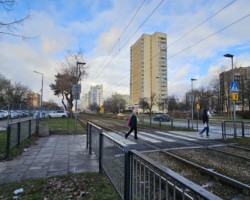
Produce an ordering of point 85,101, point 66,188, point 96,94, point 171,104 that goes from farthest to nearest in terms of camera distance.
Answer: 1. point 85,101
2. point 96,94
3. point 171,104
4. point 66,188

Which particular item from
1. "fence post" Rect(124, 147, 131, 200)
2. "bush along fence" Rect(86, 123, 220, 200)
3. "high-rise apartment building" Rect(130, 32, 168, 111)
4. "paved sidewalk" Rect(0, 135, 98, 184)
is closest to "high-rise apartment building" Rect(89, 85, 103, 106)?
"high-rise apartment building" Rect(130, 32, 168, 111)

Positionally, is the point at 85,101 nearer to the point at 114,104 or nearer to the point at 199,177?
the point at 114,104

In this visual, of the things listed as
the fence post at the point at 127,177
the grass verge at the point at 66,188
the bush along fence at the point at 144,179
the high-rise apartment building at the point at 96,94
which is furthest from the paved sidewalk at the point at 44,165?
the high-rise apartment building at the point at 96,94

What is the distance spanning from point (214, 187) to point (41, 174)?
13.7ft

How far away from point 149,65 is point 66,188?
92.7 m

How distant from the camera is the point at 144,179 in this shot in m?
2.84

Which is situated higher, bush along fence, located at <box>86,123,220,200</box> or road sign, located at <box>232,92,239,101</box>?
road sign, located at <box>232,92,239,101</box>

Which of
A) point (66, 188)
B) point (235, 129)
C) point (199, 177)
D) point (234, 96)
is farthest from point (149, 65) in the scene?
point (66, 188)

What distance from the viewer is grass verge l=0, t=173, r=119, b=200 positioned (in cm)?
436

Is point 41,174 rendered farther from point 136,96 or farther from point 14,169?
point 136,96

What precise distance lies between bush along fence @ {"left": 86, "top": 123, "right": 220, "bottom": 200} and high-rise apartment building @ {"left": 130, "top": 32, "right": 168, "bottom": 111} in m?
83.1

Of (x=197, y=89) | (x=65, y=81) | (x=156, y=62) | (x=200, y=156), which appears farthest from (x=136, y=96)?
(x=200, y=156)

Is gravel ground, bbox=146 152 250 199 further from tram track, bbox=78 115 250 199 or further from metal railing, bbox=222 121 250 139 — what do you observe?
metal railing, bbox=222 121 250 139

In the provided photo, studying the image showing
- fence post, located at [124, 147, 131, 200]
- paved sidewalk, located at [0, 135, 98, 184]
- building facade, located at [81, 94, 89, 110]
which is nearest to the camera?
fence post, located at [124, 147, 131, 200]
